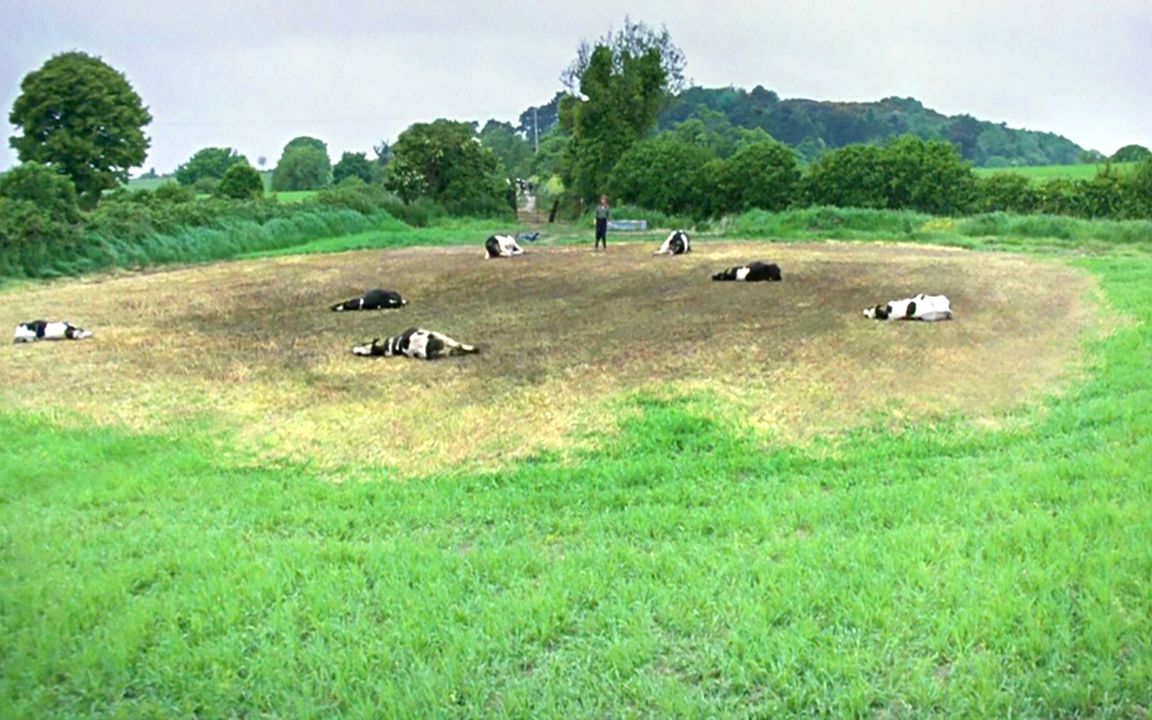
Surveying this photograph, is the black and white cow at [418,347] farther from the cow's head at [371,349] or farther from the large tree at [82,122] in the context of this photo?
the large tree at [82,122]

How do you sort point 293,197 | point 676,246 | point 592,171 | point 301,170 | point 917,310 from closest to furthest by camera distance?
point 917,310, point 676,246, point 592,171, point 293,197, point 301,170

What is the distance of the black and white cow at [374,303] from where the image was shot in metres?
A: 11.7

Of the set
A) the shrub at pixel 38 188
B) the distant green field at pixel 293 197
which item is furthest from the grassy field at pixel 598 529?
the distant green field at pixel 293 197

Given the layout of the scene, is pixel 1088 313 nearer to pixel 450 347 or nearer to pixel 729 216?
pixel 450 347

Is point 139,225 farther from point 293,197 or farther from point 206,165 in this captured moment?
point 206,165

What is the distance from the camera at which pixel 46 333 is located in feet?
32.6

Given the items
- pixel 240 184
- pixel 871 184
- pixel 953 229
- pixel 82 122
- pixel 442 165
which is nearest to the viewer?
pixel 953 229

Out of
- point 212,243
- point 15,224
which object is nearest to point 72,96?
point 212,243

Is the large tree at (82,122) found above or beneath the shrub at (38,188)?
above

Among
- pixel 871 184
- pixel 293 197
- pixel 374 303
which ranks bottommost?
pixel 374 303

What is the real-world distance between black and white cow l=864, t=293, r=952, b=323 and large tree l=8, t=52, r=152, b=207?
24870 mm

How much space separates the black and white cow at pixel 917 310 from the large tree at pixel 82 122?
81.6 feet

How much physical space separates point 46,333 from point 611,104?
28764mm

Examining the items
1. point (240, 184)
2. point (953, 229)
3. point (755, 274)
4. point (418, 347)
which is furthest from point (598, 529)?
point (240, 184)
